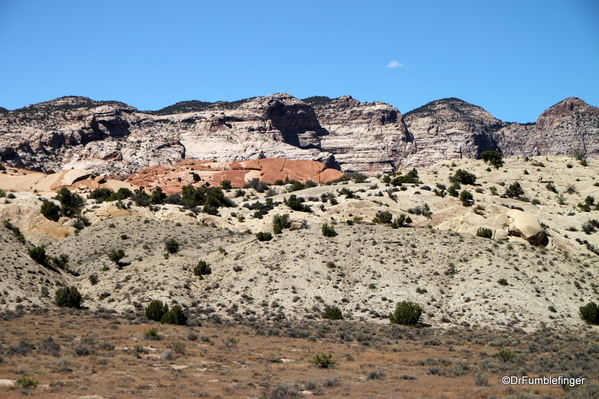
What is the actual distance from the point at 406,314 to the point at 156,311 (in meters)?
14.1

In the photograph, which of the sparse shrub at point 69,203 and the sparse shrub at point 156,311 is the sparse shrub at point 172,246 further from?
the sparse shrub at point 69,203

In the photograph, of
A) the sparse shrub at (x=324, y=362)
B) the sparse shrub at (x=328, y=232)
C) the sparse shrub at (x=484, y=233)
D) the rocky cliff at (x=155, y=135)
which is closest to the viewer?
the sparse shrub at (x=324, y=362)

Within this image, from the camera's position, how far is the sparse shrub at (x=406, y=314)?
1332 inches

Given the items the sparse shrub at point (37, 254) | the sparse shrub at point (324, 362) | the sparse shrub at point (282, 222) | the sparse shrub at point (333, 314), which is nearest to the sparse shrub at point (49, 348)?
the sparse shrub at point (324, 362)

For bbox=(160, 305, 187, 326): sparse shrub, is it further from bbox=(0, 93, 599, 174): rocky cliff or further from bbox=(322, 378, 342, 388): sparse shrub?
bbox=(0, 93, 599, 174): rocky cliff

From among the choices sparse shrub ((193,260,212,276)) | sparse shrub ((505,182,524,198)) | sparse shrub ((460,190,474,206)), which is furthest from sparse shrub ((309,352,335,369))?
sparse shrub ((505,182,524,198))

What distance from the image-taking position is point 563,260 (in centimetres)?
4322

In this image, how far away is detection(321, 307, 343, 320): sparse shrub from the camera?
114 ft

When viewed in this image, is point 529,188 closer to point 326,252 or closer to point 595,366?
point 326,252

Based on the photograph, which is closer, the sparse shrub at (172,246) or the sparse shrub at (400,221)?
the sparse shrub at (172,246)

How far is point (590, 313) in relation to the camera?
3509 centimetres

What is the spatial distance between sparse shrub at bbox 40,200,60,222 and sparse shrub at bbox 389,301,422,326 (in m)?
33.9

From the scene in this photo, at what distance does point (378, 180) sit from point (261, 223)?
2251cm

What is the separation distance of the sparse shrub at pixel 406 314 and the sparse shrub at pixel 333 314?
3.00 metres
